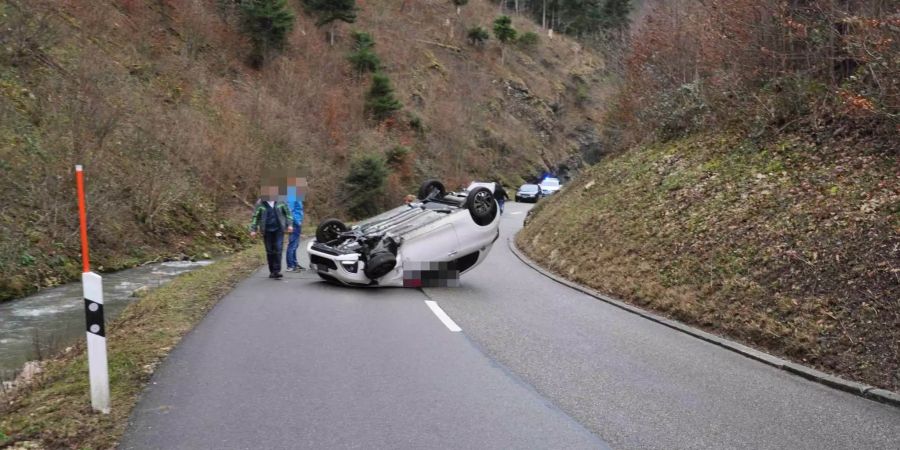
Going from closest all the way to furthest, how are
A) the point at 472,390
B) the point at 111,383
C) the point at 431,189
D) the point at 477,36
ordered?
1. the point at 111,383
2. the point at 472,390
3. the point at 431,189
4. the point at 477,36

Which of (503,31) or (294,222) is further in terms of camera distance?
(503,31)

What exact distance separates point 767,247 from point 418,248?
526 cm

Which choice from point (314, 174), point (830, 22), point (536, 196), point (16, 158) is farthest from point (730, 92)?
point (536, 196)

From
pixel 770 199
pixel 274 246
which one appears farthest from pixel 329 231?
pixel 770 199

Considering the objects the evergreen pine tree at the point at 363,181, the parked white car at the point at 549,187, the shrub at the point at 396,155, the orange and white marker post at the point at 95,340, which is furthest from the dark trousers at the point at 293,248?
the parked white car at the point at 549,187

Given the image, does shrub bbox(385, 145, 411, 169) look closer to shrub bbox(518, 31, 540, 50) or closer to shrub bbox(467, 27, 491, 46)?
shrub bbox(467, 27, 491, 46)

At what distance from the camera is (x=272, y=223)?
1194cm

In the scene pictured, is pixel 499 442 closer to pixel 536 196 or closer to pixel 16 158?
pixel 16 158

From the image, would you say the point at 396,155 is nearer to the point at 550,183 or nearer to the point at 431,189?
the point at 550,183

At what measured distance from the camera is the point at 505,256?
696 inches

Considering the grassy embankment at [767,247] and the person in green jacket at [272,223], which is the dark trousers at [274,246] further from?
the grassy embankment at [767,247]

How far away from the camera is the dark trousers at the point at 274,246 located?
1204 centimetres

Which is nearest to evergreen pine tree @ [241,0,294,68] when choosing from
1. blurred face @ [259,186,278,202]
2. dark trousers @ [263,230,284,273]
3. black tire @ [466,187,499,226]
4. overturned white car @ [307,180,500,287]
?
blurred face @ [259,186,278,202]

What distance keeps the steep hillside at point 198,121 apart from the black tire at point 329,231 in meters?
5.18
